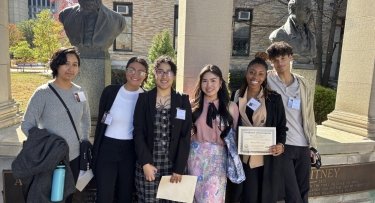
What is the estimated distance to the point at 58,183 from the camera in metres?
2.74

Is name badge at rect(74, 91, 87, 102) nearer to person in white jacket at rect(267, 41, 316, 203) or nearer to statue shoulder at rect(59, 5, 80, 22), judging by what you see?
statue shoulder at rect(59, 5, 80, 22)

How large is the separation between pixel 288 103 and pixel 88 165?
2.02m

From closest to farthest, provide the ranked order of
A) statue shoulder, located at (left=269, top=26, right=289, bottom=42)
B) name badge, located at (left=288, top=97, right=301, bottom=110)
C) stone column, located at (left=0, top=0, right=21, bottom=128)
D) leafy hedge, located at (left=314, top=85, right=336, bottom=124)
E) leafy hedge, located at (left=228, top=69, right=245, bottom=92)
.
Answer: name badge, located at (left=288, top=97, right=301, bottom=110) < stone column, located at (left=0, top=0, right=21, bottom=128) < statue shoulder, located at (left=269, top=26, right=289, bottom=42) < leafy hedge, located at (left=314, top=85, right=336, bottom=124) < leafy hedge, located at (left=228, top=69, right=245, bottom=92)

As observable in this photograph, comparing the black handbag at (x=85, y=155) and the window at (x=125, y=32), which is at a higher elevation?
the window at (x=125, y=32)

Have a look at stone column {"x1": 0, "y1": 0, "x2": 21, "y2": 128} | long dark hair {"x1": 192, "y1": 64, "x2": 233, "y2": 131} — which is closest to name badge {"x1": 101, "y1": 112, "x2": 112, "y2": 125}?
long dark hair {"x1": 192, "y1": 64, "x2": 233, "y2": 131}

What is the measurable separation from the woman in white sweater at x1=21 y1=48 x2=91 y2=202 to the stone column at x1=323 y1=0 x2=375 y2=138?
4.33 metres

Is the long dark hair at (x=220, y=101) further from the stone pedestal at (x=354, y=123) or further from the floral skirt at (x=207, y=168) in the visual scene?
the stone pedestal at (x=354, y=123)

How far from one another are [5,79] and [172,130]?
120 inches

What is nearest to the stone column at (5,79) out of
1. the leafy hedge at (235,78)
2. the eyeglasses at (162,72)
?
the eyeglasses at (162,72)

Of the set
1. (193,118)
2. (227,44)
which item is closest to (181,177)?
(193,118)

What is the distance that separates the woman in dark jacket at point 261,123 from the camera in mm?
3080

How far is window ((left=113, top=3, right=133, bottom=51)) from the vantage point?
16406 mm

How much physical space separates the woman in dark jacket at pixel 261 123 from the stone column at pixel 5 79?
3.28m

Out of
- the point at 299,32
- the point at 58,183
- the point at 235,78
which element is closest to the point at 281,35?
the point at 299,32
